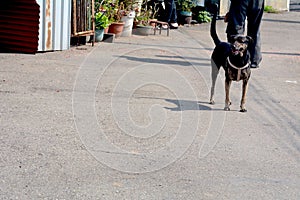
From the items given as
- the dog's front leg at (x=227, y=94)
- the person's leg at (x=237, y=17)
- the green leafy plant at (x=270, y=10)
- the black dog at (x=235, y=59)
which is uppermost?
the person's leg at (x=237, y=17)

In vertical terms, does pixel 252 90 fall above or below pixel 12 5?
below

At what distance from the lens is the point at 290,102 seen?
947 centimetres

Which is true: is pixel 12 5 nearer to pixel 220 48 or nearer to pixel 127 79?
pixel 127 79

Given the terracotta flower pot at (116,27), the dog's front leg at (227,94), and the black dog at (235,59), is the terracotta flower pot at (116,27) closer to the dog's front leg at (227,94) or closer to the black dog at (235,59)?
the black dog at (235,59)

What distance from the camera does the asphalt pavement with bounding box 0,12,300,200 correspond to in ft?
18.4

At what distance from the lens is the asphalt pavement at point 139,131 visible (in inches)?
220

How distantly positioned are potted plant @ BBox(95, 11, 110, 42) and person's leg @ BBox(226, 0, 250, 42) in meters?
3.78

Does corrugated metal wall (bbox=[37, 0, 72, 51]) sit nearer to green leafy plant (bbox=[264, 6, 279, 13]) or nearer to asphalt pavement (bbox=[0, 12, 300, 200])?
asphalt pavement (bbox=[0, 12, 300, 200])

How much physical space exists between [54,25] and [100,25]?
6.56 ft

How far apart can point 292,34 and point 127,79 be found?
36.0 feet

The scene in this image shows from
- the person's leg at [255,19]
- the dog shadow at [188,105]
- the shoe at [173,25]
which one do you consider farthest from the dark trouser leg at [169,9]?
the dog shadow at [188,105]

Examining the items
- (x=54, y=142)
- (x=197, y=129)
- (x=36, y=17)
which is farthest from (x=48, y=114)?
(x=36, y=17)

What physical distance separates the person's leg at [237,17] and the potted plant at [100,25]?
3.78 metres

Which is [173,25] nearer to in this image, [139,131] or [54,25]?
[54,25]
